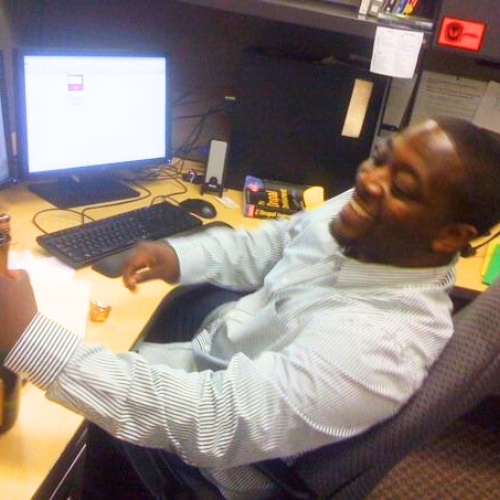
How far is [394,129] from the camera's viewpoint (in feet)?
5.93

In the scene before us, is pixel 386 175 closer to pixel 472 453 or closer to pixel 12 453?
pixel 12 453

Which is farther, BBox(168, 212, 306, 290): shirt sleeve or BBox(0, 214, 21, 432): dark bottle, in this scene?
BBox(168, 212, 306, 290): shirt sleeve

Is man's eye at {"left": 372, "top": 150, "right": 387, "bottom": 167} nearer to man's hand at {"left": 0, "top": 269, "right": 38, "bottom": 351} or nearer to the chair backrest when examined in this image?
the chair backrest

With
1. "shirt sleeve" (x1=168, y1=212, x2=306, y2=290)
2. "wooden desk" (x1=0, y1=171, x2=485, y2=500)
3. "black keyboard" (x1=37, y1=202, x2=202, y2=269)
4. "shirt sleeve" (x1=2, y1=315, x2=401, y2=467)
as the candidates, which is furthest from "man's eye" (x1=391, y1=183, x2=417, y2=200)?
"black keyboard" (x1=37, y1=202, x2=202, y2=269)

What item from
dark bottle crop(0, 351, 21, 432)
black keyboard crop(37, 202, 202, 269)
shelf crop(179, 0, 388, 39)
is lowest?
black keyboard crop(37, 202, 202, 269)

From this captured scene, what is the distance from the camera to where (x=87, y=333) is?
1.05 m

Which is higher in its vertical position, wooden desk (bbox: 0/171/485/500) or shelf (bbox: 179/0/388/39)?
shelf (bbox: 179/0/388/39)

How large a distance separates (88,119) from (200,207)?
0.36m

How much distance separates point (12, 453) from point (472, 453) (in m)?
1.66

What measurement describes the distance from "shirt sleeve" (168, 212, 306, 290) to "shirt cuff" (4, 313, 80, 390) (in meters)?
0.57

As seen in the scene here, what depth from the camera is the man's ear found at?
2.96ft

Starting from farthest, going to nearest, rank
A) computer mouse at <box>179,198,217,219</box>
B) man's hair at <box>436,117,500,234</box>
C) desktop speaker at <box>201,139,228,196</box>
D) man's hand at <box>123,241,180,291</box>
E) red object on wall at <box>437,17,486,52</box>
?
desktop speaker at <box>201,139,228,196</box> → computer mouse at <box>179,198,217,219</box> → red object on wall at <box>437,17,486,52</box> → man's hand at <box>123,241,180,291</box> → man's hair at <box>436,117,500,234</box>

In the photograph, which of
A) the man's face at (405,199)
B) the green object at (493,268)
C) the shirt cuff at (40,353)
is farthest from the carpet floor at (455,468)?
the shirt cuff at (40,353)

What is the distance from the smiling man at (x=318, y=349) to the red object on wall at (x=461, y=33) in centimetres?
60
